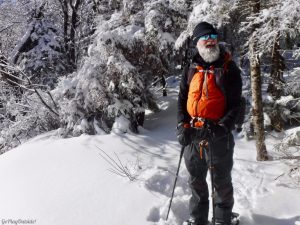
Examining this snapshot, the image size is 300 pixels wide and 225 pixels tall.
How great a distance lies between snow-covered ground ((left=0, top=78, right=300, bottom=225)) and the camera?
4332 millimetres

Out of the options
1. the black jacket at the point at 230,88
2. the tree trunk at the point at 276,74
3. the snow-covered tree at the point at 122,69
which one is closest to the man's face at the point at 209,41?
the black jacket at the point at 230,88

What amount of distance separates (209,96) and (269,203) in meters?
1.82

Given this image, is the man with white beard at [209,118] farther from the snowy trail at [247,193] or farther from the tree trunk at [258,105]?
the tree trunk at [258,105]

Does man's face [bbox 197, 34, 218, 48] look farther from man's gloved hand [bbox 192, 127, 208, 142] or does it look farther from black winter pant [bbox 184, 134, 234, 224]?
black winter pant [bbox 184, 134, 234, 224]

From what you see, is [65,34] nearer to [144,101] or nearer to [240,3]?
[144,101]

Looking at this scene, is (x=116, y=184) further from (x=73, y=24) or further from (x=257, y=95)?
(x=73, y=24)

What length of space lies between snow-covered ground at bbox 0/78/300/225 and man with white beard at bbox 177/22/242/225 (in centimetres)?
50

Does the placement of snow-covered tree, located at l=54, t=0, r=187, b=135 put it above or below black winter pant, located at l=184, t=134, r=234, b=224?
above

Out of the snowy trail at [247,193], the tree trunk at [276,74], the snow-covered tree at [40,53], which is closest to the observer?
the snowy trail at [247,193]

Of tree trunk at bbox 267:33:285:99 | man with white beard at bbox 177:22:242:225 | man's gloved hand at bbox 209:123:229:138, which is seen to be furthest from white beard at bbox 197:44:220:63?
tree trunk at bbox 267:33:285:99

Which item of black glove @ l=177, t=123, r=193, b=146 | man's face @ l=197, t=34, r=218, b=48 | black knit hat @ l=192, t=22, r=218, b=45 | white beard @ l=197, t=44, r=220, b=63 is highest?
black knit hat @ l=192, t=22, r=218, b=45

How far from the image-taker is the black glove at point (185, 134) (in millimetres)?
3783

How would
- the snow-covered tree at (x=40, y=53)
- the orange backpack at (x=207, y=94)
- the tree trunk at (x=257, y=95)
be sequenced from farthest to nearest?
the snow-covered tree at (x=40, y=53)
the tree trunk at (x=257, y=95)
the orange backpack at (x=207, y=94)

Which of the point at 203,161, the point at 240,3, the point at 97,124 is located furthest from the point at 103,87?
the point at 203,161
